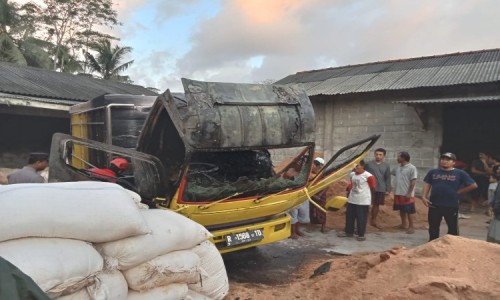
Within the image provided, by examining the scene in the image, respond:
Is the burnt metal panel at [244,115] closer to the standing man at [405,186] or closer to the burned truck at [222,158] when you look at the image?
the burned truck at [222,158]

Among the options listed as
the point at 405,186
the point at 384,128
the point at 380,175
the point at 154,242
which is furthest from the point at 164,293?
the point at 384,128

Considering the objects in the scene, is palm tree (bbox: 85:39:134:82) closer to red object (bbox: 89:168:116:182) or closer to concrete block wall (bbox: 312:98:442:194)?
concrete block wall (bbox: 312:98:442:194)

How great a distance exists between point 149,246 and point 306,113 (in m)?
2.47

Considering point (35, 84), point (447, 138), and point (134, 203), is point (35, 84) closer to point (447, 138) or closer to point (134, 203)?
point (134, 203)

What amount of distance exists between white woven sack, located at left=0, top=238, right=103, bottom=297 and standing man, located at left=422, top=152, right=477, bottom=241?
15.1 feet

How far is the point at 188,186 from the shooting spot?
13.9 ft

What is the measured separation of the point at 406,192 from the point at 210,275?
4851 mm

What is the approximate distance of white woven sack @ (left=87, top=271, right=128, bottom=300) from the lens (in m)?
2.54

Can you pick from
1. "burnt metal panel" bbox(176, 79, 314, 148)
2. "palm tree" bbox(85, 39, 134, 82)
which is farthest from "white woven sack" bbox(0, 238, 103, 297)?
"palm tree" bbox(85, 39, 134, 82)

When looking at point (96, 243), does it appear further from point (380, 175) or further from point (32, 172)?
point (380, 175)

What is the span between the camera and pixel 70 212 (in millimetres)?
2555

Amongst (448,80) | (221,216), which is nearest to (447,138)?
(448,80)

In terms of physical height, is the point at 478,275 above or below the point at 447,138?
below

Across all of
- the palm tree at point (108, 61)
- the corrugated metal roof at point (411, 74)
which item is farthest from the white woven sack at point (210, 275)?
the palm tree at point (108, 61)
